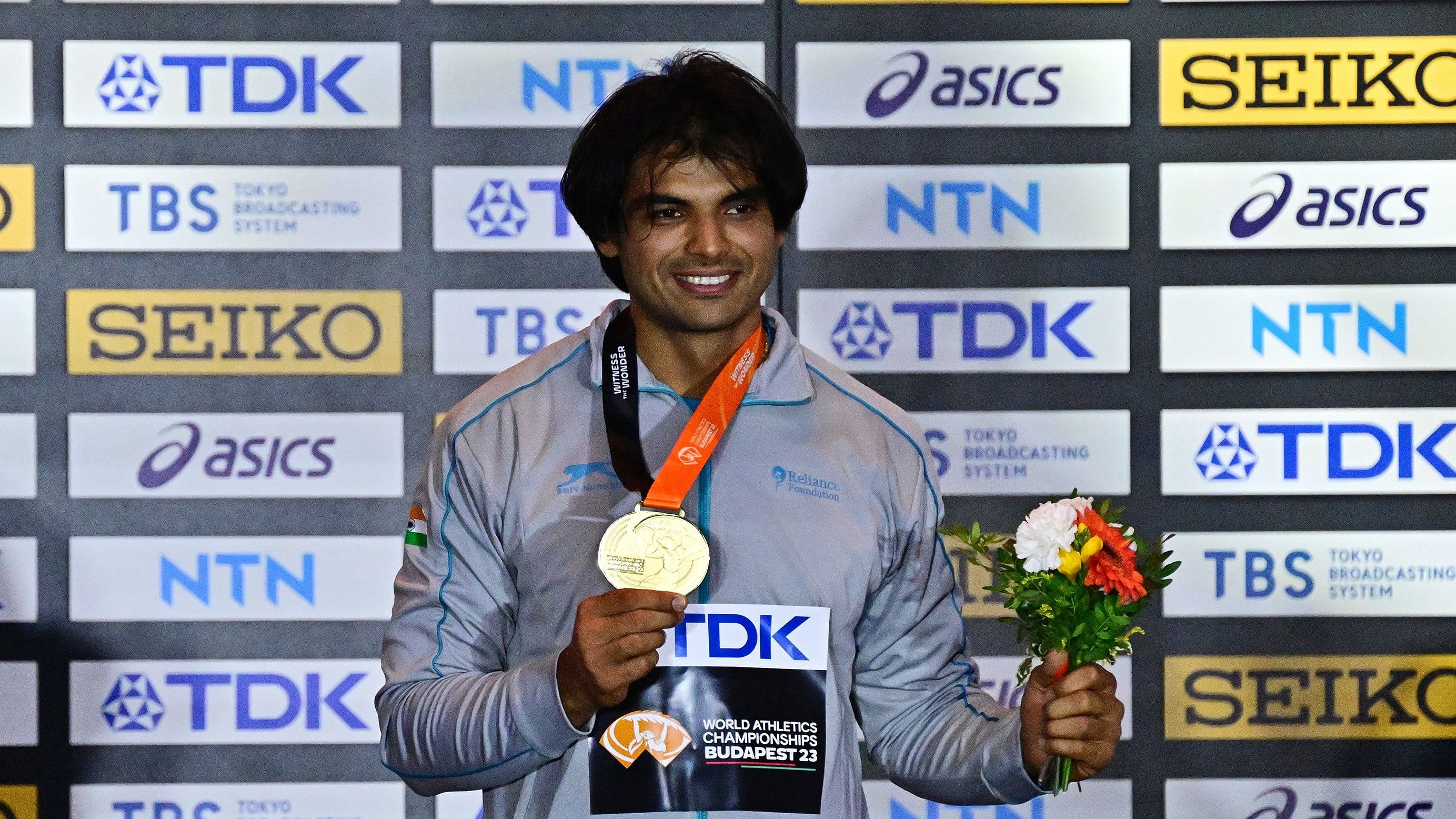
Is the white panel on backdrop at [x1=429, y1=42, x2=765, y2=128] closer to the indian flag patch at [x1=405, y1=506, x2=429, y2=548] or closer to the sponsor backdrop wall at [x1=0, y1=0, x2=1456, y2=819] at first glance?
the sponsor backdrop wall at [x1=0, y1=0, x2=1456, y2=819]

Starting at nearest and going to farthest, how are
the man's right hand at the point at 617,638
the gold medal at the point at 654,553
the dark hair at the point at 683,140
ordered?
the man's right hand at the point at 617,638 < the gold medal at the point at 654,553 < the dark hair at the point at 683,140

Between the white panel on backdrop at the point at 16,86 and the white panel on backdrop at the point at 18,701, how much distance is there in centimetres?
119

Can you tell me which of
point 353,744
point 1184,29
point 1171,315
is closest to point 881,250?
point 1171,315

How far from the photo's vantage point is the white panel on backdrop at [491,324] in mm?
2742

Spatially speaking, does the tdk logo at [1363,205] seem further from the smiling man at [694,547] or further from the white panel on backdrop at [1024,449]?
the smiling man at [694,547]

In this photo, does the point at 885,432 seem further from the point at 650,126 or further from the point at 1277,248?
the point at 1277,248

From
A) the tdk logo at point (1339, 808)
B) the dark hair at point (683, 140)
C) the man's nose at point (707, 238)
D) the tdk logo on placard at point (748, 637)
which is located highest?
the dark hair at point (683, 140)

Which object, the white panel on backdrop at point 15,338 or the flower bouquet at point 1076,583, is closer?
the flower bouquet at point 1076,583

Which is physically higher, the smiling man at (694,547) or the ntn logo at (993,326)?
the ntn logo at (993,326)

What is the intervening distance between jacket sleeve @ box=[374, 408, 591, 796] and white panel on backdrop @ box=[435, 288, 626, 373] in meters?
1.35

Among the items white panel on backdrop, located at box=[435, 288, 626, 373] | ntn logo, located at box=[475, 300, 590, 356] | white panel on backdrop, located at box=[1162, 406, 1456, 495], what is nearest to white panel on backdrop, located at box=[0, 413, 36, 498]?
white panel on backdrop, located at box=[435, 288, 626, 373]

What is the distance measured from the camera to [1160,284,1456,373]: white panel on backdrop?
2.77 m

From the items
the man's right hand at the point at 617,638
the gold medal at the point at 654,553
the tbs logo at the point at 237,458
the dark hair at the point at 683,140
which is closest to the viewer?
the man's right hand at the point at 617,638

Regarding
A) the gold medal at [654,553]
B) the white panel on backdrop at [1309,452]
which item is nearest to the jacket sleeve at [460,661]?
the gold medal at [654,553]
